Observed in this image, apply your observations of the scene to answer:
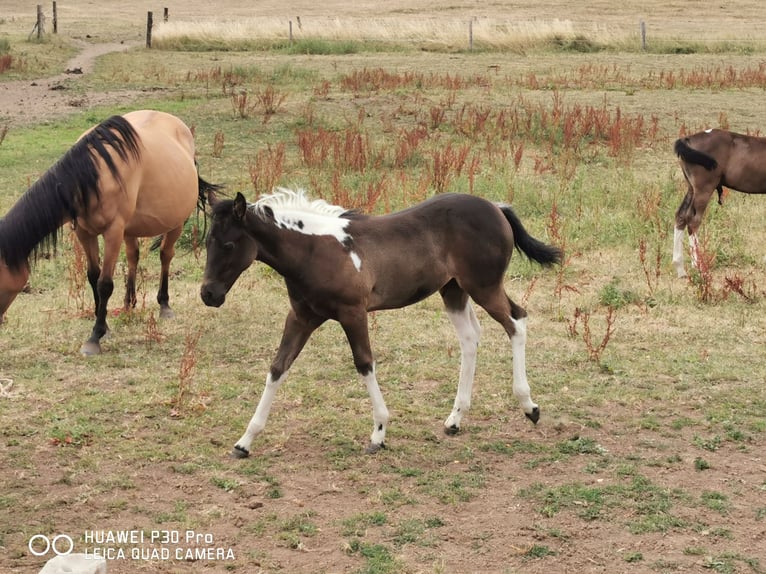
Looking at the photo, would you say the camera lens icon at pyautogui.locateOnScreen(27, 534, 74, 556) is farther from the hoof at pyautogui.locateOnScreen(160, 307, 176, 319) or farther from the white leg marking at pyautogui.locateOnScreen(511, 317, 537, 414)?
the hoof at pyautogui.locateOnScreen(160, 307, 176, 319)

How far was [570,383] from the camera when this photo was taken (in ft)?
23.4

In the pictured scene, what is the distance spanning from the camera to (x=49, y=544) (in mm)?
4723

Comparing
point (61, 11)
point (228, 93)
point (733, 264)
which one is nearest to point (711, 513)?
point (733, 264)

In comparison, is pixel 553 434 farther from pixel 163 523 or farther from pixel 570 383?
pixel 163 523

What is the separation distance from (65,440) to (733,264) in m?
7.11

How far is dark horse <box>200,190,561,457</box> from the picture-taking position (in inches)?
221

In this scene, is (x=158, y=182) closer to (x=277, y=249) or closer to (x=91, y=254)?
(x=91, y=254)

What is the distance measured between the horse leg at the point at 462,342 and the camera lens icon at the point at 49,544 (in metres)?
2.48

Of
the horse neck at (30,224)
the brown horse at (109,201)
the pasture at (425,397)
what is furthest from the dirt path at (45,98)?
the horse neck at (30,224)

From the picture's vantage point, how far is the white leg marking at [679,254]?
33.1ft

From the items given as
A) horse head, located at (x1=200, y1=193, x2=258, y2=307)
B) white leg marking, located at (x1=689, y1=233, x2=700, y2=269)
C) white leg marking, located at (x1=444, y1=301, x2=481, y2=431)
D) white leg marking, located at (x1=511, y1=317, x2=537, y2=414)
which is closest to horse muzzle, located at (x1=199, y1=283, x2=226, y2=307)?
horse head, located at (x1=200, y1=193, x2=258, y2=307)

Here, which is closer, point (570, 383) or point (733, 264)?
point (570, 383)

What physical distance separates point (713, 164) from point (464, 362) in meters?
5.43

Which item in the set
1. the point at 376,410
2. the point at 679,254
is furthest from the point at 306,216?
the point at 679,254
